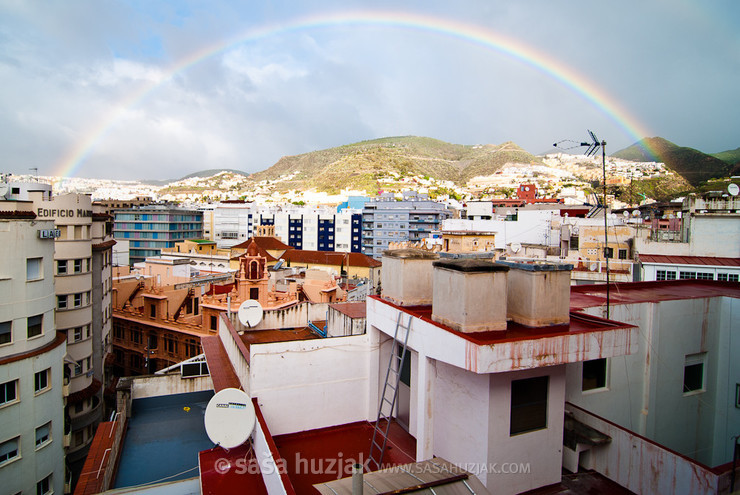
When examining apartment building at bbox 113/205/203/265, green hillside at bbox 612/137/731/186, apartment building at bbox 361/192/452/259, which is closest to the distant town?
apartment building at bbox 361/192/452/259

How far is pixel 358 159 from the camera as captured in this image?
597ft

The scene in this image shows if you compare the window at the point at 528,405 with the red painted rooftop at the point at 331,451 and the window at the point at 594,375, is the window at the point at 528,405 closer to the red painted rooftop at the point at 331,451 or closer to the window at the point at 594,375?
the red painted rooftop at the point at 331,451

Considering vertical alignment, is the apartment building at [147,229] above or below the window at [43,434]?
above

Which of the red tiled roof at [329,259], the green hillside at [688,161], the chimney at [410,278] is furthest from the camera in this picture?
the green hillside at [688,161]

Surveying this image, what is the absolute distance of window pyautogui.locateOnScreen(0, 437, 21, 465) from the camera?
13.3m

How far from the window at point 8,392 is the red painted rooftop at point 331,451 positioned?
8956 millimetres

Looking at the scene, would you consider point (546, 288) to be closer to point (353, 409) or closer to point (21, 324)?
point (353, 409)

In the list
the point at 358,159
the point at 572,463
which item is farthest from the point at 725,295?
the point at 358,159

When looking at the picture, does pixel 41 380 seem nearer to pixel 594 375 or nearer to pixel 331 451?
pixel 331 451

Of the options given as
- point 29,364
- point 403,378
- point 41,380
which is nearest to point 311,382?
point 403,378

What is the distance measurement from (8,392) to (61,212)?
986 centimetres

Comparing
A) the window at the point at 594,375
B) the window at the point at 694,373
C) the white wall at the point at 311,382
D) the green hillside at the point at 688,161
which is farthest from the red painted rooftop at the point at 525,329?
the green hillside at the point at 688,161

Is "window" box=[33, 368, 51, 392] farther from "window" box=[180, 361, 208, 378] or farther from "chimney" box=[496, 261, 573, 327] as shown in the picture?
"chimney" box=[496, 261, 573, 327]

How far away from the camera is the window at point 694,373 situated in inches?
533
